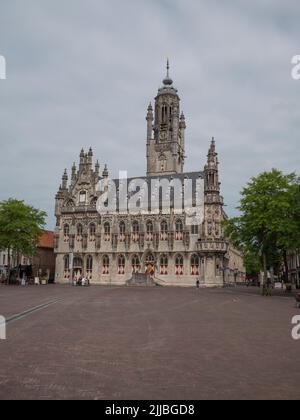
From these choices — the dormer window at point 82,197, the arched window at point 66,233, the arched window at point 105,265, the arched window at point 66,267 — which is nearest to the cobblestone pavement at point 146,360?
the arched window at point 105,265

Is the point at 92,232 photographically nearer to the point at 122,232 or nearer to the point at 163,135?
the point at 122,232

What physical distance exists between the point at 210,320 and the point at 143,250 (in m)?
52.0

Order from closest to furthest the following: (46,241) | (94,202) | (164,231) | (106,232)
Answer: (164,231) → (106,232) → (94,202) → (46,241)

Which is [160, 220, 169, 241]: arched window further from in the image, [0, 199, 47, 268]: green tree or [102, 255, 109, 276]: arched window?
[0, 199, 47, 268]: green tree

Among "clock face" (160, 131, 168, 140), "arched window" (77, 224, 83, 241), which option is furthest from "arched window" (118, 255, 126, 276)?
"clock face" (160, 131, 168, 140)

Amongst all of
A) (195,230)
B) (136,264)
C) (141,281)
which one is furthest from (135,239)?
(195,230)

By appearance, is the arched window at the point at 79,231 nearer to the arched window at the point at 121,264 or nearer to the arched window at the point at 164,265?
the arched window at the point at 121,264

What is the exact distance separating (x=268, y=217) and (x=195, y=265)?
90.5 ft

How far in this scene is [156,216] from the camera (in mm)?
72625

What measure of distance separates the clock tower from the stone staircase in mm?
24194

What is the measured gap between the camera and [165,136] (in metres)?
88.7

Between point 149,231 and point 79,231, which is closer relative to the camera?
point 149,231

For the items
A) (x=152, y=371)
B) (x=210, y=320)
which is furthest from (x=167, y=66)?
(x=152, y=371)
